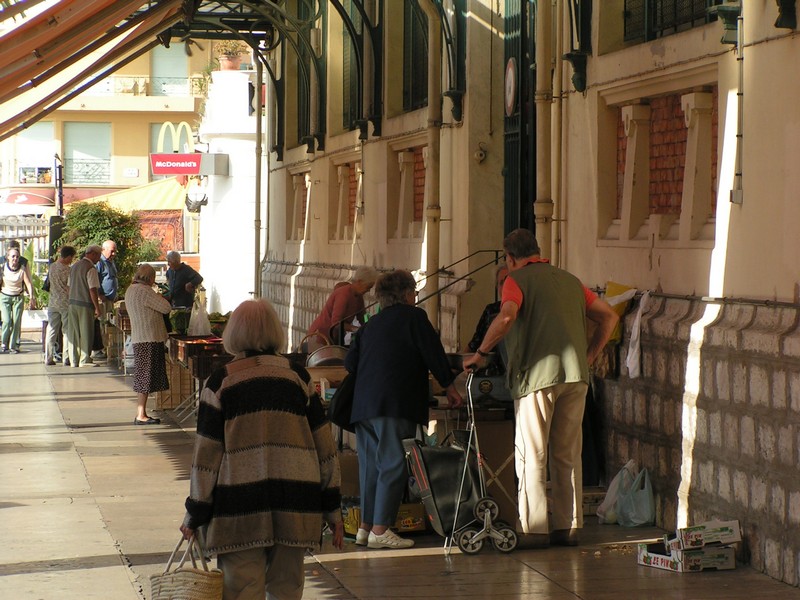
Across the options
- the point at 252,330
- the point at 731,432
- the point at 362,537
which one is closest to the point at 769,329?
the point at 731,432

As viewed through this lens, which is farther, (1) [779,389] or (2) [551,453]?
(2) [551,453]

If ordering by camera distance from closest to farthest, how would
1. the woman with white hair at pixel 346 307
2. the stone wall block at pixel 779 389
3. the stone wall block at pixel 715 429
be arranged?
1. the stone wall block at pixel 779 389
2. the stone wall block at pixel 715 429
3. the woman with white hair at pixel 346 307

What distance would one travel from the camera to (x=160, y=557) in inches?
335

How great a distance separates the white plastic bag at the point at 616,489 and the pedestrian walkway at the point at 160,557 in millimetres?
114

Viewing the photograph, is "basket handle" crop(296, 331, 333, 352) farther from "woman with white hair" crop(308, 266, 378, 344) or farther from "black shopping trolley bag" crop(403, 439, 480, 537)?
"black shopping trolley bag" crop(403, 439, 480, 537)

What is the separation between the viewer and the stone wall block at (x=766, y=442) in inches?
298

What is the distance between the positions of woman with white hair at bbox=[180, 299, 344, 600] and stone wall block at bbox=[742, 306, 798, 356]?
9.54 ft

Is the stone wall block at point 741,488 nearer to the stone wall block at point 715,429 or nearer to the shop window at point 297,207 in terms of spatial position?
the stone wall block at point 715,429

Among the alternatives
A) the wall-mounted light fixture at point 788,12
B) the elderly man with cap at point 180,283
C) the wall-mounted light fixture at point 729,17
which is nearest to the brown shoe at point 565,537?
the wall-mounted light fixture at point 729,17

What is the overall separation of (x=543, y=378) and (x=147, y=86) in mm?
55190

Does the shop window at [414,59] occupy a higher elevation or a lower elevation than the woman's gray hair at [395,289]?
higher

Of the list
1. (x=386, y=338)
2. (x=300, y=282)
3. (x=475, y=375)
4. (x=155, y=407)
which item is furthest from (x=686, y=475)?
(x=300, y=282)

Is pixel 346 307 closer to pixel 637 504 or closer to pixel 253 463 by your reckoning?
pixel 637 504

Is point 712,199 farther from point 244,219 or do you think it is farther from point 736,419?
point 244,219
